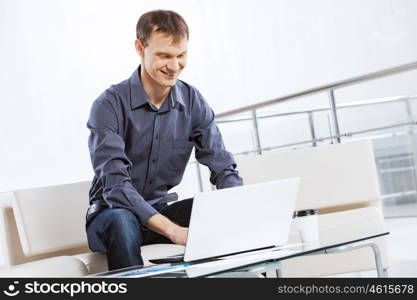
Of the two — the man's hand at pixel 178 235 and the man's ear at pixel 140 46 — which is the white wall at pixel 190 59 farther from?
the man's hand at pixel 178 235

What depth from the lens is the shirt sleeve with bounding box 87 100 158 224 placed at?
1.92m

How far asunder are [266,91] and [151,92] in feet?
20.1

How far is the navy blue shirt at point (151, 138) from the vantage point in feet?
6.75

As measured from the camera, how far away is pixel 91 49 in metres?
7.43

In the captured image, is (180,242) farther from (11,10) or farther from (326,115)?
(11,10)

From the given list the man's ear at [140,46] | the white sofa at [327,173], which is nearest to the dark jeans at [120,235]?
the man's ear at [140,46]

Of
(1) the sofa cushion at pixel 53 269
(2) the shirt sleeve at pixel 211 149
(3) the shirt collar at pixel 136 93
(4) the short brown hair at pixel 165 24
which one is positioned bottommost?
(1) the sofa cushion at pixel 53 269

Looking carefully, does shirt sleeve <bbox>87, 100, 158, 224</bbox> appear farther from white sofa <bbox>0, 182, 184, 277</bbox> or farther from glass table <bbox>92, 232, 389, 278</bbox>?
glass table <bbox>92, 232, 389, 278</bbox>

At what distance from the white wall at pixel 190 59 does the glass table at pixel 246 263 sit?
4924 millimetres

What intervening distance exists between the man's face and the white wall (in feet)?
14.9

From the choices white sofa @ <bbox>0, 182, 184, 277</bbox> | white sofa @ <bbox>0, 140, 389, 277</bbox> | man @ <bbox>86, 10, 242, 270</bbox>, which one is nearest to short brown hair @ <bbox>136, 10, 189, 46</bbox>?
man @ <bbox>86, 10, 242, 270</bbox>

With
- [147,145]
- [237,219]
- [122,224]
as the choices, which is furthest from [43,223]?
[237,219]

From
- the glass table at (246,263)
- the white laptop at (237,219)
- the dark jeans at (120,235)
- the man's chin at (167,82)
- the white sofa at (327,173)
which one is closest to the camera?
the glass table at (246,263)

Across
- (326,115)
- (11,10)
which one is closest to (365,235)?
(326,115)
